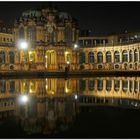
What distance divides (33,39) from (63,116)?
58747mm

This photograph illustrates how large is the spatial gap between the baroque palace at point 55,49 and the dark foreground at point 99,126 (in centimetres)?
5431

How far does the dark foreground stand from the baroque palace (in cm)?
5431

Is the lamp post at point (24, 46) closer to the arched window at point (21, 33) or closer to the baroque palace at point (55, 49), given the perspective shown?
the baroque palace at point (55, 49)

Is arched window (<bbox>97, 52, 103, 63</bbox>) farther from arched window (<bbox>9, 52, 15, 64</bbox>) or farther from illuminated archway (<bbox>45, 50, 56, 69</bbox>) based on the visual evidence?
arched window (<bbox>9, 52, 15, 64</bbox>)

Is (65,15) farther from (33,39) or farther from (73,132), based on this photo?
(73,132)

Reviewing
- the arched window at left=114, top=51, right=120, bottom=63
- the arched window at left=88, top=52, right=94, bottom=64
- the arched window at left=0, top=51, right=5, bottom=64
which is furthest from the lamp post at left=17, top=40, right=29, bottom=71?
the arched window at left=114, top=51, right=120, bottom=63

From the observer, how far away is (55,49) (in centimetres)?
6950

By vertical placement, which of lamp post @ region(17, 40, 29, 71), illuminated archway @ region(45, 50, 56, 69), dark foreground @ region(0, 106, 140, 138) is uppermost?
lamp post @ region(17, 40, 29, 71)

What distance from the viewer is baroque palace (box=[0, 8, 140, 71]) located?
226 feet

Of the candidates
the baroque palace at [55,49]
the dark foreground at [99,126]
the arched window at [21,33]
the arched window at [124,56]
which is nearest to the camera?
the dark foreground at [99,126]

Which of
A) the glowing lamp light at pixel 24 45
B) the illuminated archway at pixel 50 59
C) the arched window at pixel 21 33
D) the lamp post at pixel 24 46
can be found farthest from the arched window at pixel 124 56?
the arched window at pixel 21 33

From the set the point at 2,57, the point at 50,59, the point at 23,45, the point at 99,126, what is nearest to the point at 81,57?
the point at 50,59

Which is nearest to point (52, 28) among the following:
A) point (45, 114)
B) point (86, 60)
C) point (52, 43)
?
point (52, 43)

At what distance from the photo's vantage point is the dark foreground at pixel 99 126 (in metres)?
9.91
